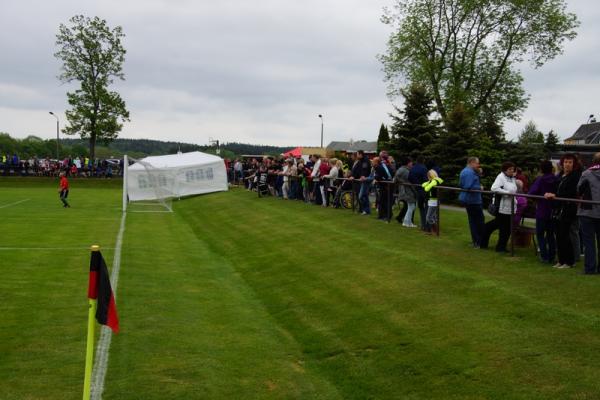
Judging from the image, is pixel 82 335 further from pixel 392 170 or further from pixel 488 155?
pixel 488 155

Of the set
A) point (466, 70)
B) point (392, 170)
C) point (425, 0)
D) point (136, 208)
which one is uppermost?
point (425, 0)

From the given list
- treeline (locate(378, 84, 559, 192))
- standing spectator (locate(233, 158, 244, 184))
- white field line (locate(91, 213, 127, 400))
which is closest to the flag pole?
white field line (locate(91, 213, 127, 400))

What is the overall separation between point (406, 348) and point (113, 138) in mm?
61150

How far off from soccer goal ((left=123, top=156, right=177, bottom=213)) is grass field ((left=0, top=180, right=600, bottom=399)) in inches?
670

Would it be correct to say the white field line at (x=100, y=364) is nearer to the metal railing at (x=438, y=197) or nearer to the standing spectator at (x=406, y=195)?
the metal railing at (x=438, y=197)

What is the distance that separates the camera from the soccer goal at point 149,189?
3394 cm

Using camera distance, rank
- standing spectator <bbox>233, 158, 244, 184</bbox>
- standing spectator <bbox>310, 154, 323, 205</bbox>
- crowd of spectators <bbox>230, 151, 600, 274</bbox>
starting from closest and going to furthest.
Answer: crowd of spectators <bbox>230, 151, 600, 274</bbox> → standing spectator <bbox>310, 154, 323, 205</bbox> → standing spectator <bbox>233, 158, 244, 184</bbox>

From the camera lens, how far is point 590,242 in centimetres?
1012

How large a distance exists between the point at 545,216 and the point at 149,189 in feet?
95.8

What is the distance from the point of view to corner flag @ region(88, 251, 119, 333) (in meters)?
5.67

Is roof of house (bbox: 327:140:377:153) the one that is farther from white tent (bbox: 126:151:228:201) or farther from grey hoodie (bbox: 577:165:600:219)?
grey hoodie (bbox: 577:165:600:219)

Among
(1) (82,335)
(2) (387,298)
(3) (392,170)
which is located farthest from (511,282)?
(3) (392,170)

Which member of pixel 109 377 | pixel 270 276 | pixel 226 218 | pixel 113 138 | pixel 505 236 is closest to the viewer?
pixel 109 377

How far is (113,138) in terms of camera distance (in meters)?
65.2
